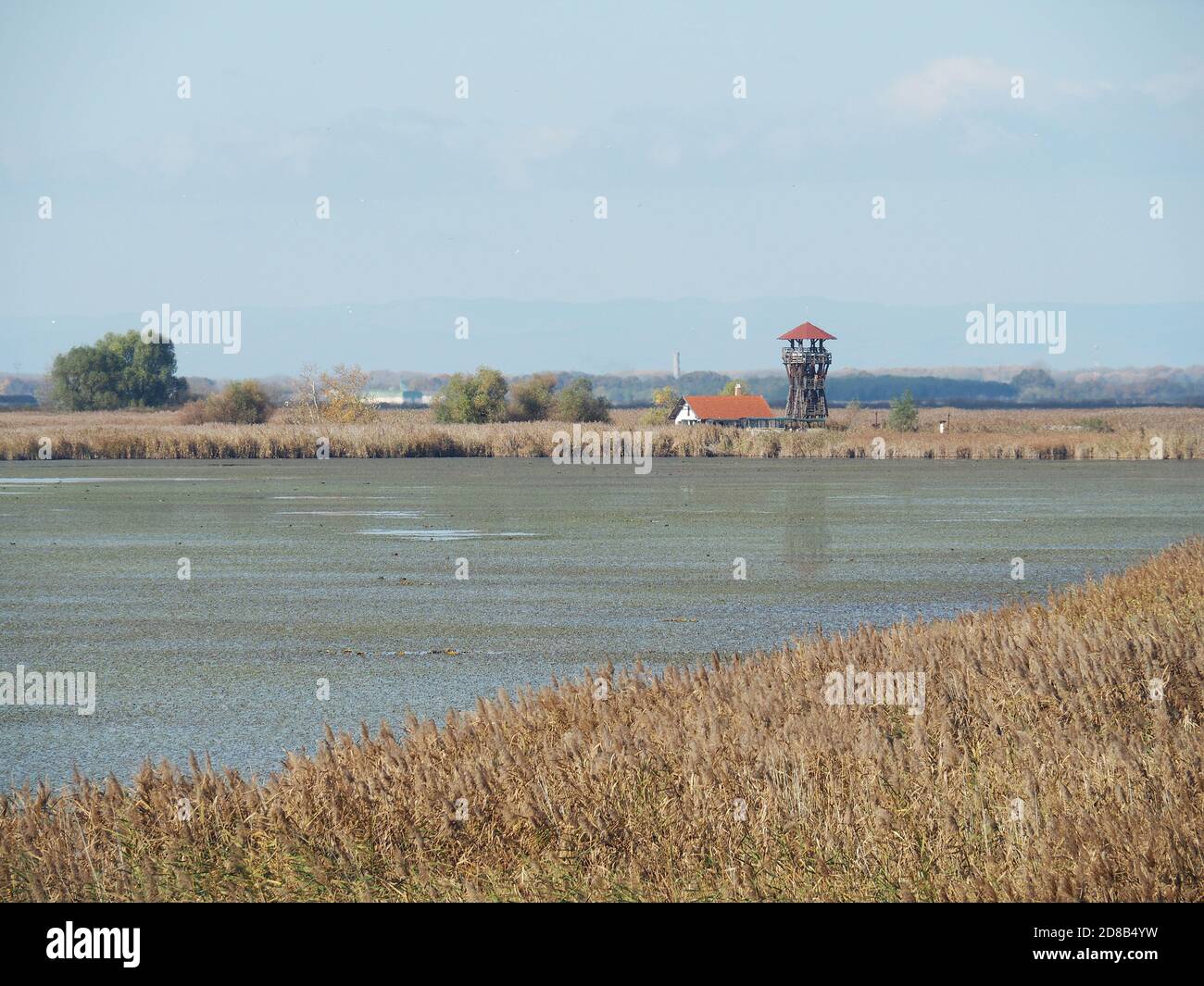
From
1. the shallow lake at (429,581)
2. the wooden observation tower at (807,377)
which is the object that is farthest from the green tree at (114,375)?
the shallow lake at (429,581)

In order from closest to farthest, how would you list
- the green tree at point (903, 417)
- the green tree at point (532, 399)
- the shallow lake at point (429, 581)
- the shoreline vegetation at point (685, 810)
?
the shoreline vegetation at point (685, 810), the shallow lake at point (429, 581), the green tree at point (903, 417), the green tree at point (532, 399)

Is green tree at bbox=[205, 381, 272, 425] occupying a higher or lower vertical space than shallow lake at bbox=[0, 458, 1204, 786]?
higher

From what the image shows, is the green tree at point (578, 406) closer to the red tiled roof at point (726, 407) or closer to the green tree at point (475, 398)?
the green tree at point (475, 398)

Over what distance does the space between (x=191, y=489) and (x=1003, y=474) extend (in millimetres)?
29106

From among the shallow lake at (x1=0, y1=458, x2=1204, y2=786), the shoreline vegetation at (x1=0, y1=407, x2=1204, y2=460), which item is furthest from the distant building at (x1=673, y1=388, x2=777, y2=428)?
the shallow lake at (x1=0, y1=458, x2=1204, y2=786)

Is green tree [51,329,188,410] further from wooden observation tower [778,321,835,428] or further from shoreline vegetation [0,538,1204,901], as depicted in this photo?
shoreline vegetation [0,538,1204,901]

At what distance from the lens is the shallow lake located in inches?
527

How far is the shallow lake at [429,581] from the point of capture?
1338 centimetres

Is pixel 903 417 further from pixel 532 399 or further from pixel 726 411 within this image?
pixel 726 411

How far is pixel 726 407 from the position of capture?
16638cm

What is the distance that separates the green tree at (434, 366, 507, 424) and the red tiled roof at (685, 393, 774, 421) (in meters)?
32.4

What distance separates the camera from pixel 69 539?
31047 millimetres

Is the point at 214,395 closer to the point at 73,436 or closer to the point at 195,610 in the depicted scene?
the point at 73,436

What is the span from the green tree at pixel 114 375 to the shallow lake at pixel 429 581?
144 meters
